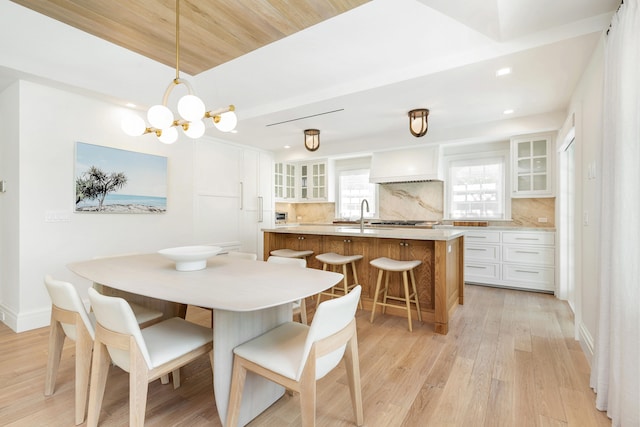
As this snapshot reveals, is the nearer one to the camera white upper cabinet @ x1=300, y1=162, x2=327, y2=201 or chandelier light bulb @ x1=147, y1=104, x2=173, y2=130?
chandelier light bulb @ x1=147, y1=104, x2=173, y2=130

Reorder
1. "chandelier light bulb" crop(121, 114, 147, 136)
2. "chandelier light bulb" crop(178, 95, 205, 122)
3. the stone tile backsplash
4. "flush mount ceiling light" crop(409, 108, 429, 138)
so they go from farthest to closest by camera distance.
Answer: the stone tile backsplash < "flush mount ceiling light" crop(409, 108, 429, 138) < "chandelier light bulb" crop(121, 114, 147, 136) < "chandelier light bulb" crop(178, 95, 205, 122)

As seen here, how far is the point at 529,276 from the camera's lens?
418 centimetres

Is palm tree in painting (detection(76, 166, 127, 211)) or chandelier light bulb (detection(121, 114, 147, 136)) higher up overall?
chandelier light bulb (detection(121, 114, 147, 136))

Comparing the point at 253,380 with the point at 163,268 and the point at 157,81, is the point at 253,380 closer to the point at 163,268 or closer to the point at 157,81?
the point at 163,268

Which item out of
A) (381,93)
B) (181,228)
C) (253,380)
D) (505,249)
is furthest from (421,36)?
(181,228)

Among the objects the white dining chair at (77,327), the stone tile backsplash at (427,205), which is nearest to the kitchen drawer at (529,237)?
the stone tile backsplash at (427,205)

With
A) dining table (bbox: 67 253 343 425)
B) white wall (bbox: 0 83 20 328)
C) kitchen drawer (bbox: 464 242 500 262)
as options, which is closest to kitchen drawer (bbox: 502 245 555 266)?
kitchen drawer (bbox: 464 242 500 262)

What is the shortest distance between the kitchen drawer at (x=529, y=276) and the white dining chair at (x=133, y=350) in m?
4.31

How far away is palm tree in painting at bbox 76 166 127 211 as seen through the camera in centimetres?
317

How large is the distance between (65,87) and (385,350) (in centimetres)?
392

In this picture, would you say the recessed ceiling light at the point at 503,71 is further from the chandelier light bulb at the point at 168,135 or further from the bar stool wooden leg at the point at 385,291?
the chandelier light bulb at the point at 168,135

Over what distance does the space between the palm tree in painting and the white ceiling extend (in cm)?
85

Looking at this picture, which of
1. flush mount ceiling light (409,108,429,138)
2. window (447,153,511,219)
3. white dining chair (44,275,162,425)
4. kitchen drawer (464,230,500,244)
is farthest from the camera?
window (447,153,511,219)

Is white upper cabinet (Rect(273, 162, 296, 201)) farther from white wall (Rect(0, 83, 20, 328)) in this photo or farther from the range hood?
white wall (Rect(0, 83, 20, 328))
